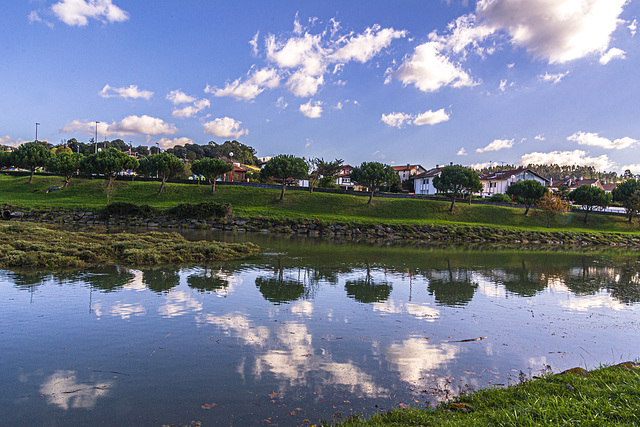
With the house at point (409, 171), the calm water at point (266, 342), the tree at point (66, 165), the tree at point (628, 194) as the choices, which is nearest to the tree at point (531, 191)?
the tree at point (628, 194)

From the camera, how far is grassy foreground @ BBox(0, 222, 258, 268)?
18719 millimetres

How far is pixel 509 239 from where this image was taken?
57.3 meters

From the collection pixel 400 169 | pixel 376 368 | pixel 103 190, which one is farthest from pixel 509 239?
pixel 400 169

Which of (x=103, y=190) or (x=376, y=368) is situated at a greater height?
(x=103, y=190)

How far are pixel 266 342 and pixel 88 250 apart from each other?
15634 mm

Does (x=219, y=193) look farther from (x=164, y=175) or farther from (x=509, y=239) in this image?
(x=509, y=239)

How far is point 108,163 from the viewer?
68000 millimetres

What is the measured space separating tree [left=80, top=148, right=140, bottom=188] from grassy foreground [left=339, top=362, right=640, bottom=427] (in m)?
72.4

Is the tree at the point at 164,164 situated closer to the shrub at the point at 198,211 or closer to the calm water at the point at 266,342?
the shrub at the point at 198,211

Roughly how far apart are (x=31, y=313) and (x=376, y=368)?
1000cm

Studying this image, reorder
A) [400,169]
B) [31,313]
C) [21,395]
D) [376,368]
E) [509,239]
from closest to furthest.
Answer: [21,395], [376,368], [31,313], [509,239], [400,169]

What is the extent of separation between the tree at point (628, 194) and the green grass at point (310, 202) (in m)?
2.66

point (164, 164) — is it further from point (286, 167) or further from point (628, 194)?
point (628, 194)

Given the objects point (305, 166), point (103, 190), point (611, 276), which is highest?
point (305, 166)
